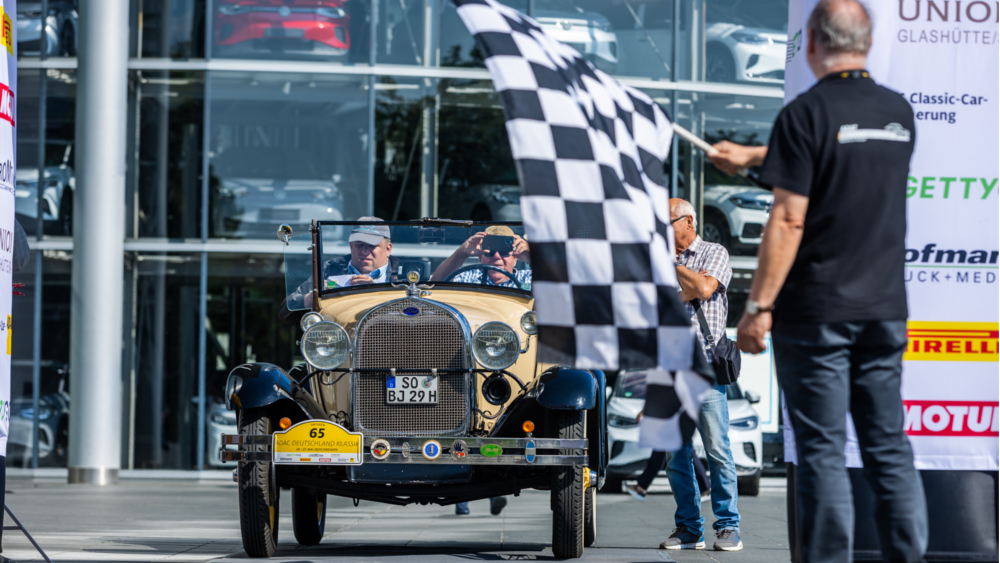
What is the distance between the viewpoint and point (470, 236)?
21.8 feet

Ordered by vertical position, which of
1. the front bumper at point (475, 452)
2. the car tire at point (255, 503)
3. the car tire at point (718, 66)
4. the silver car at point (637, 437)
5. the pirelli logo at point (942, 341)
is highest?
the car tire at point (718, 66)

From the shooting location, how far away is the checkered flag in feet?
11.7

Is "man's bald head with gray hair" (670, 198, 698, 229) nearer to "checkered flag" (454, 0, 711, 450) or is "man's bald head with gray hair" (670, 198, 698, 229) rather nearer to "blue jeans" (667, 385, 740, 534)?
"blue jeans" (667, 385, 740, 534)

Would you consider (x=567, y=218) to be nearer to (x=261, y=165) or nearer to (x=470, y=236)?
(x=470, y=236)

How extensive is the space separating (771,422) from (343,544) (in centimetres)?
825

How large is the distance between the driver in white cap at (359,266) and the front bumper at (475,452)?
4.51ft

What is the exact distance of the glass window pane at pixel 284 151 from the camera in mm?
14086

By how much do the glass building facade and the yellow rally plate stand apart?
340 inches

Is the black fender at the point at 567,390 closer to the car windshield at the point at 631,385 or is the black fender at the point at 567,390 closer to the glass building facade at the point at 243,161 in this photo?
the car windshield at the point at 631,385

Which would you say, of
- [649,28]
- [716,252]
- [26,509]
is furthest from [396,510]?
[649,28]

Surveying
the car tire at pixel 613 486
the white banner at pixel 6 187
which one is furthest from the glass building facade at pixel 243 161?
the white banner at pixel 6 187

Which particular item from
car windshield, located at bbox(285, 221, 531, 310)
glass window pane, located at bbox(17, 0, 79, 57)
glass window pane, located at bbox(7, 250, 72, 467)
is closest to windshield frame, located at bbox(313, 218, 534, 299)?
car windshield, located at bbox(285, 221, 531, 310)

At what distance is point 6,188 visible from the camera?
5.00 metres

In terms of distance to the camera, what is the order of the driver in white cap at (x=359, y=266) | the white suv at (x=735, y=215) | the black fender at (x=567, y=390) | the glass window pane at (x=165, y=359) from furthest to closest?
the white suv at (x=735, y=215) < the glass window pane at (x=165, y=359) < the driver in white cap at (x=359, y=266) < the black fender at (x=567, y=390)
